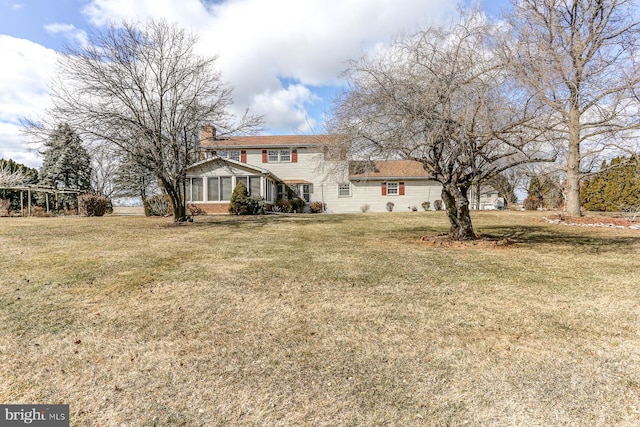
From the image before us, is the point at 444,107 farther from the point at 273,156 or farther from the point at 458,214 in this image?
the point at 273,156

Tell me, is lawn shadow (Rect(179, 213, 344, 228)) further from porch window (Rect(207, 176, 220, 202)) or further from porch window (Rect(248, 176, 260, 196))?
porch window (Rect(248, 176, 260, 196))

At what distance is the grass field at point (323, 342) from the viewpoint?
2.45m

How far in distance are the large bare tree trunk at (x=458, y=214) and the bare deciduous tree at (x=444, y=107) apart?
0.31 ft

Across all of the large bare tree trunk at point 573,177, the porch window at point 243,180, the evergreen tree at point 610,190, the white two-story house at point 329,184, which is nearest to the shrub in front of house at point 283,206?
the white two-story house at point 329,184

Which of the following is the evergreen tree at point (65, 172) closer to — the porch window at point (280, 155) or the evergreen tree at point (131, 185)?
the evergreen tree at point (131, 185)

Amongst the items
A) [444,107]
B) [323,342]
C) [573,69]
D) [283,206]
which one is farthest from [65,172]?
[573,69]

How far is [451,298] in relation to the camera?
4.84 m

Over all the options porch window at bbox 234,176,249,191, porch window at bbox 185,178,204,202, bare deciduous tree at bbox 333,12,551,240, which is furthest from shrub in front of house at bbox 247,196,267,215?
bare deciduous tree at bbox 333,12,551,240

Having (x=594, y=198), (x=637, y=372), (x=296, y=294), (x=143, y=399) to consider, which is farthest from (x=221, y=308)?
(x=594, y=198)

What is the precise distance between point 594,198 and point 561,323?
2846 centimetres

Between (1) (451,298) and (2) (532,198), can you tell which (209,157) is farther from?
(2) (532,198)

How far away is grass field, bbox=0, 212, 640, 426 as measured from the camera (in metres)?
2.45

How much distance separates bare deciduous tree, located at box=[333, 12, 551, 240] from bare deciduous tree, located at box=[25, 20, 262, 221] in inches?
329

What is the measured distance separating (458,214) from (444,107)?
10.9ft
